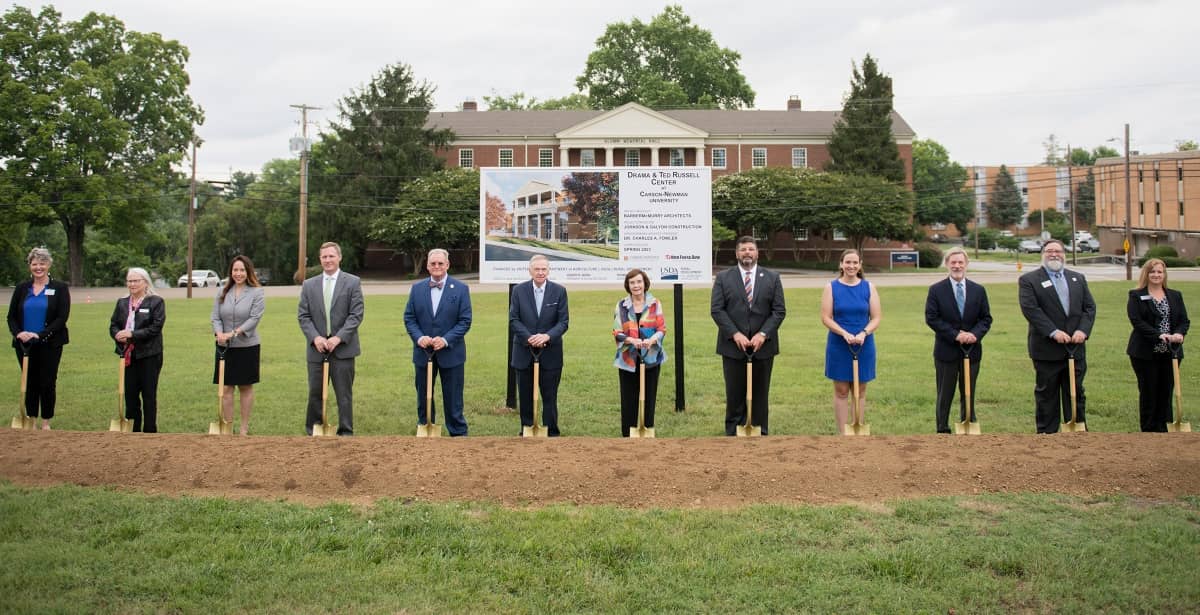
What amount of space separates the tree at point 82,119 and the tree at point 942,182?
247 feet

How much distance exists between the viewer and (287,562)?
15.9 feet

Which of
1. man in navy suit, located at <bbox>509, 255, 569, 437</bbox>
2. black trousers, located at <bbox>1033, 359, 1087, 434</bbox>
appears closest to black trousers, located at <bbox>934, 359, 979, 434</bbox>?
black trousers, located at <bbox>1033, 359, 1087, 434</bbox>

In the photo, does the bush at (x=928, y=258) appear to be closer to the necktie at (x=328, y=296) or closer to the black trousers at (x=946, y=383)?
the black trousers at (x=946, y=383)

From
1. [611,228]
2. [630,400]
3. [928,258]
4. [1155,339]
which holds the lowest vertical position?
[630,400]

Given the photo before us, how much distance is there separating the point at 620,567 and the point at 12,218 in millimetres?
54767

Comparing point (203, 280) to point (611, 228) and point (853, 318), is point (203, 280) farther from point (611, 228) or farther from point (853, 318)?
point (853, 318)

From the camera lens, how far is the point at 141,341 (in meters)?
8.42

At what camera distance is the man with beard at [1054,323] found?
27.1 feet

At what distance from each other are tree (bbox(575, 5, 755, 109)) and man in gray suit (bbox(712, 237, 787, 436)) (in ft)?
258

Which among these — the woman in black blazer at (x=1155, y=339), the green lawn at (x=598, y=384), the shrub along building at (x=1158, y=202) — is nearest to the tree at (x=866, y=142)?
the shrub along building at (x=1158, y=202)

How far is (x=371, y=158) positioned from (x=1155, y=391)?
186 ft

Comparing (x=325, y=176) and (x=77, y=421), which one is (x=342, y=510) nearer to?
(x=77, y=421)

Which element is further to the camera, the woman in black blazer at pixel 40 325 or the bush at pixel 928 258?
the bush at pixel 928 258

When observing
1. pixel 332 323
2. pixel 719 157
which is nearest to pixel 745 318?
pixel 332 323
